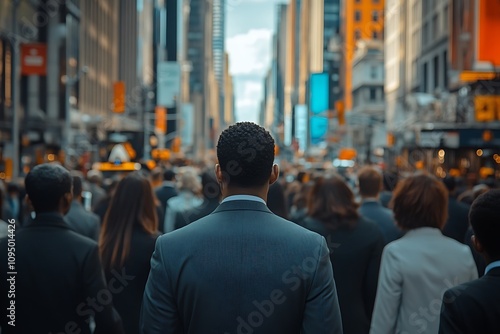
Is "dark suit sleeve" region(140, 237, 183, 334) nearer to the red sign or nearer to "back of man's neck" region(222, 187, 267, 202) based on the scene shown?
"back of man's neck" region(222, 187, 267, 202)

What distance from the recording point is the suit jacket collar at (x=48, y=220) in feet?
19.1

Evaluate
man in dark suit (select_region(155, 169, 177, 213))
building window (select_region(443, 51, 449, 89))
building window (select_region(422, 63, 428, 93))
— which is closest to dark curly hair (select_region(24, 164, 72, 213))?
man in dark suit (select_region(155, 169, 177, 213))

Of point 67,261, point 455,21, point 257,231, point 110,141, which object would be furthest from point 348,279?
point 455,21

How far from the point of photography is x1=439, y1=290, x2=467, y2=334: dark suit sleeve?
3.97 meters

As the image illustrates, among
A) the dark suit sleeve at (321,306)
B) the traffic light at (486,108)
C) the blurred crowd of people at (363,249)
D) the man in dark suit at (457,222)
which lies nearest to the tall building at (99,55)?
the traffic light at (486,108)

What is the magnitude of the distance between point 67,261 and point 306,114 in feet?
593

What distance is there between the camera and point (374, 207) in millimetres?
9461

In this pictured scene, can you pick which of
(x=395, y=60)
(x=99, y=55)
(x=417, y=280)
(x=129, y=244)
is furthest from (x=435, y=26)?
(x=417, y=280)

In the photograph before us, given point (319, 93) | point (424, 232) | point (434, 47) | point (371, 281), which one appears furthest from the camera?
point (319, 93)

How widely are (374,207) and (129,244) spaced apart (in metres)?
3.40

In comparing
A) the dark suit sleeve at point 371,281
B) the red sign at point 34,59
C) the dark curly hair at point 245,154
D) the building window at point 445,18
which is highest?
the building window at point 445,18

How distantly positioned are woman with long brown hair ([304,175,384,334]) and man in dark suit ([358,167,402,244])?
1471 millimetres

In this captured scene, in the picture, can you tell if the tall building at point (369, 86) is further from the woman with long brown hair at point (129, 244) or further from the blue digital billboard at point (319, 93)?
the woman with long brown hair at point (129, 244)

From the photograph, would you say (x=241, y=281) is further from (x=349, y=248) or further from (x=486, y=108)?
(x=486, y=108)
